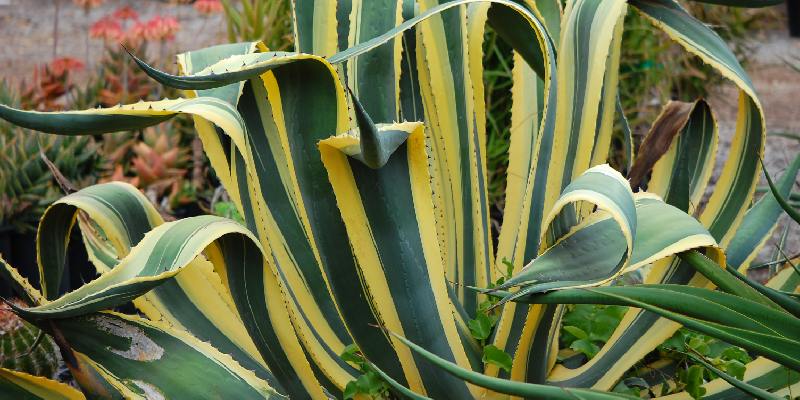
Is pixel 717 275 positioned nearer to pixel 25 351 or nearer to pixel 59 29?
pixel 25 351

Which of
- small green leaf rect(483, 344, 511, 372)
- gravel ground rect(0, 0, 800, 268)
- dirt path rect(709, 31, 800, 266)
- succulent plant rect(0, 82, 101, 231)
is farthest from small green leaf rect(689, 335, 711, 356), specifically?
gravel ground rect(0, 0, 800, 268)

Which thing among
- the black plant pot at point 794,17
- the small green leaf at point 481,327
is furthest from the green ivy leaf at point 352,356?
the black plant pot at point 794,17

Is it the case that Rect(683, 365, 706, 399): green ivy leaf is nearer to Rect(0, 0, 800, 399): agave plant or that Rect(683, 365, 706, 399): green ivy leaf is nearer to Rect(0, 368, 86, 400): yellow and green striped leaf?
Rect(0, 0, 800, 399): agave plant

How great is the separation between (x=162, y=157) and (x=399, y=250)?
223cm

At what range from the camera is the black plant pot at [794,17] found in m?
8.45

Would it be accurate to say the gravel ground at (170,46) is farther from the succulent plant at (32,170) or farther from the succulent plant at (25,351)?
the succulent plant at (25,351)

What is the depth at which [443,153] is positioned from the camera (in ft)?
4.27

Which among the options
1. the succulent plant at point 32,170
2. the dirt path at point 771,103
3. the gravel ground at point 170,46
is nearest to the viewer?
the succulent plant at point 32,170

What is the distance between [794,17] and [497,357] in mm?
8325

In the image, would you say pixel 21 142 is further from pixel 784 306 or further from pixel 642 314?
pixel 784 306

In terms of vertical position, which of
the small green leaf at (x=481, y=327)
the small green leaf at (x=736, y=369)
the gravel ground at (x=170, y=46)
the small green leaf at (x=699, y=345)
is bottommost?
the small green leaf at (x=736, y=369)

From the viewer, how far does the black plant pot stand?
845 centimetres

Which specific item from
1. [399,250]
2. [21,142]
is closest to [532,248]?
[399,250]

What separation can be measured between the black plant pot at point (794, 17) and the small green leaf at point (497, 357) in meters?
8.23
